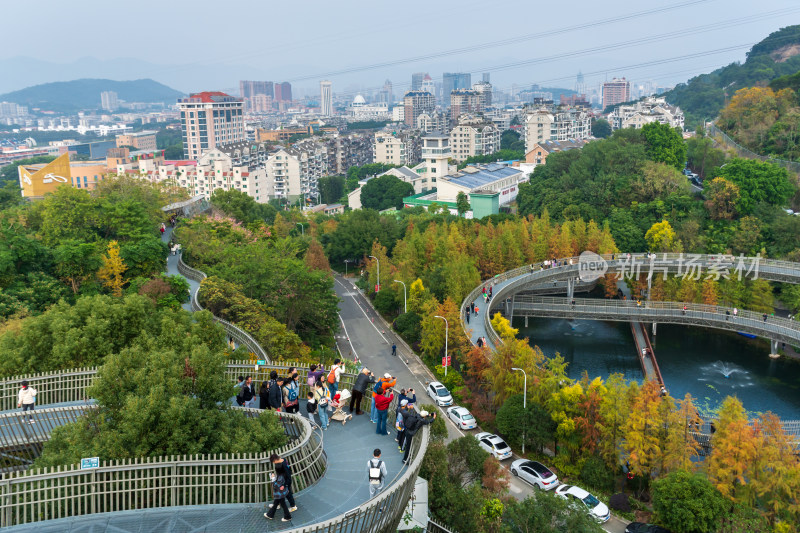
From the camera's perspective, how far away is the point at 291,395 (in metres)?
13.5

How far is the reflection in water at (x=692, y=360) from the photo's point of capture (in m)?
32.5

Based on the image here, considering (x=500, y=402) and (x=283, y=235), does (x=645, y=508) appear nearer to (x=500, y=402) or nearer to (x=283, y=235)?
(x=500, y=402)

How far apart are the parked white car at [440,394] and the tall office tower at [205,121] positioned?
356ft

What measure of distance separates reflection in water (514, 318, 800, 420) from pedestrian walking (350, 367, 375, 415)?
21.6 m

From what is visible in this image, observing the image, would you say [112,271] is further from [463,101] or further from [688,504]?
[463,101]

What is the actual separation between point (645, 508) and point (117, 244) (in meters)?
24.7

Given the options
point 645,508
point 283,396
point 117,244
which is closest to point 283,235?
point 117,244

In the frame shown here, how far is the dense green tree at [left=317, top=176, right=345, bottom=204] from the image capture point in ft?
317

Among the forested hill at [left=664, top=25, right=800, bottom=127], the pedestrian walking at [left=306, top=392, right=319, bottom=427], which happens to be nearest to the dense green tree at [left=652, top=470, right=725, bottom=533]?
the pedestrian walking at [left=306, top=392, right=319, bottom=427]

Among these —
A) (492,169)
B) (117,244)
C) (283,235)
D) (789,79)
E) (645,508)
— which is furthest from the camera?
(492,169)

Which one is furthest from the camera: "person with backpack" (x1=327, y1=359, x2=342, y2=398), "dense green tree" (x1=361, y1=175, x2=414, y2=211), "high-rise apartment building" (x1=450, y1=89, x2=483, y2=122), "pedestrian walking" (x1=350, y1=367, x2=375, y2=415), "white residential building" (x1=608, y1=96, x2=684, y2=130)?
"high-rise apartment building" (x1=450, y1=89, x2=483, y2=122)

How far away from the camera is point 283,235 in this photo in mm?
53062

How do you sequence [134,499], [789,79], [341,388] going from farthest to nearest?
1. [789,79]
2. [341,388]
3. [134,499]

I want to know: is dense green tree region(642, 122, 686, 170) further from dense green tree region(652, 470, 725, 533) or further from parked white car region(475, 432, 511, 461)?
dense green tree region(652, 470, 725, 533)
